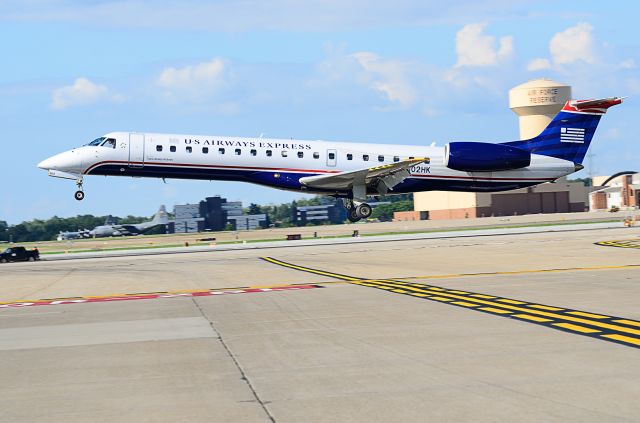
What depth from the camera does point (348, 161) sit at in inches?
1967

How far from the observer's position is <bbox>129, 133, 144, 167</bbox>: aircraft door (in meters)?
46.1

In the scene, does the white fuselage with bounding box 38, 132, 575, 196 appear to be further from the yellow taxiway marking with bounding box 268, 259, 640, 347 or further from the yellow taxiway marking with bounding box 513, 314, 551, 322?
the yellow taxiway marking with bounding box 513, 314, 551, 322

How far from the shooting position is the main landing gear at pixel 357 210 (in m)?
50.3

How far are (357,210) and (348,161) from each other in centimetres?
310

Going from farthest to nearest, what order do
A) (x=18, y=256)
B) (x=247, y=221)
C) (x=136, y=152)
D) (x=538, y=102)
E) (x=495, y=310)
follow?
(x=247, y=221), (x=538, y=102), (x=18, y=256), (x=136, y=152), (x=495, y=310)

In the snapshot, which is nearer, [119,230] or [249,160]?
[249,160]

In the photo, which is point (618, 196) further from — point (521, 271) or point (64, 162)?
point (521, 271)

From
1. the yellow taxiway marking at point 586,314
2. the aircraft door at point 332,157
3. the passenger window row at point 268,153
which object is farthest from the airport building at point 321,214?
the yellow taxiway marking at point 586,314

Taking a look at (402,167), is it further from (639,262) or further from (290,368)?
(290,368)

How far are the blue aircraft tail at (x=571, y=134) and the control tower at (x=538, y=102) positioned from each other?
7356 cm

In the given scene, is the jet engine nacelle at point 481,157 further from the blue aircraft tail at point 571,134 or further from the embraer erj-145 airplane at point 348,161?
the blue aircraft tail at point 571,134

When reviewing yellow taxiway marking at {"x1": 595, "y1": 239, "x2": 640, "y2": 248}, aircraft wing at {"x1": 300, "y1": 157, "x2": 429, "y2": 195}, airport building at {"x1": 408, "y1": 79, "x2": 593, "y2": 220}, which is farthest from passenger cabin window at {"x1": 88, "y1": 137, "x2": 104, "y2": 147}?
airport building at {"x1": 408, "y1": 79, "x2": 593, "y2": 220}

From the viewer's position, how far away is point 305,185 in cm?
4872

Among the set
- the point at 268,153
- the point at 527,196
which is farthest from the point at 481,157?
the point at 527,196
